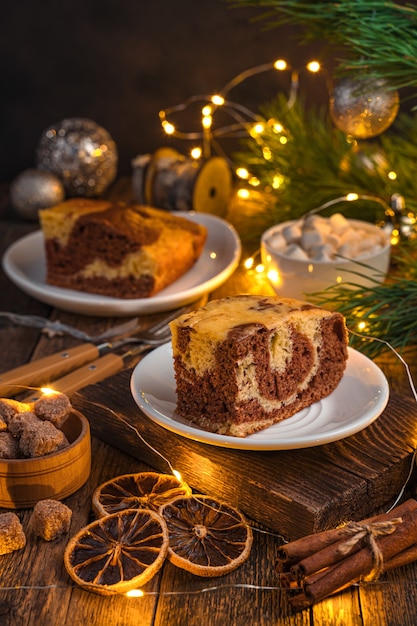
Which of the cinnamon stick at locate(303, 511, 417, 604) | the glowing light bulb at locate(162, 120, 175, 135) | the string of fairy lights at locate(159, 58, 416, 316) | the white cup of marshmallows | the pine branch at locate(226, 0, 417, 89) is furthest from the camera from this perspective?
the glowing light bulb at locate(162, 120, 175, 135)

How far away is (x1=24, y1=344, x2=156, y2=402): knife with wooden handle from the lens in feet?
6.40

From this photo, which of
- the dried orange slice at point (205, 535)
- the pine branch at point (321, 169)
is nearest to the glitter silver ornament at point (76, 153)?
the pine branch at point (321, 169)

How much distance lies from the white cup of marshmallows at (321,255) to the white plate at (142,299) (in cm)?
21

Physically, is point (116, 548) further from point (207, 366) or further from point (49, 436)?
point (207, 366)

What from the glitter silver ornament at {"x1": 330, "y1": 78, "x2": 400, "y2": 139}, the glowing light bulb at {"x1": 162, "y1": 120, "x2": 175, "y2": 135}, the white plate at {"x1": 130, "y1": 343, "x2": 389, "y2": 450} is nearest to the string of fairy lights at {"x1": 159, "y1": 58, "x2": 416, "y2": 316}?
the glowing light bulb at {"x1": 162, "y1": 120, "x2": 175, "y2": 135}

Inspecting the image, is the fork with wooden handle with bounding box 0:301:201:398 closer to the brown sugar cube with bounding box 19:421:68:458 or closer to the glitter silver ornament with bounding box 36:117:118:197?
the brown sugar cube with bounding box 19:421:68:458

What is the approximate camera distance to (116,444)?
1.81m

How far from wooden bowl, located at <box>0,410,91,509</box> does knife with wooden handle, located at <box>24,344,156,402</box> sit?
12.5 inches

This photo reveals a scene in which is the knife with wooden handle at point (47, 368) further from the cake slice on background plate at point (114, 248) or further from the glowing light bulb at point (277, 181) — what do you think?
the glowing light bulb at point (277, 181)

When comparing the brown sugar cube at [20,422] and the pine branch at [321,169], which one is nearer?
the brown sugar cube at [20,422]

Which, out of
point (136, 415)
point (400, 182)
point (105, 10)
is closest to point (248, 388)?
point (136, 415)

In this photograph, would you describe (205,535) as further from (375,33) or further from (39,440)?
(375,33)

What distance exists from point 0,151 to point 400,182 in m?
1.92

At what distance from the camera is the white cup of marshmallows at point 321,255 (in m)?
2.30
